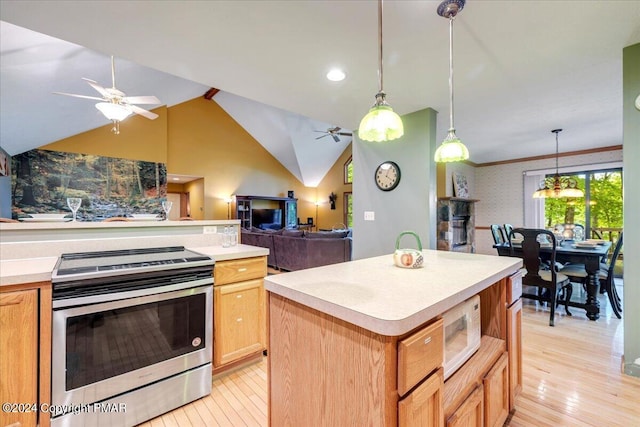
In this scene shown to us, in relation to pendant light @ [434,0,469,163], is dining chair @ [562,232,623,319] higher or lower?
lower

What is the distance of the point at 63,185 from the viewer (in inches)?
253

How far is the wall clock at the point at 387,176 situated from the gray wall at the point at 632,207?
189 centimetres

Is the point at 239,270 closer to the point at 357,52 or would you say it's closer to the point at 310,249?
the point at 357,52

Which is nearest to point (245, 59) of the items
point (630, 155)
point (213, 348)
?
point (213, 348)

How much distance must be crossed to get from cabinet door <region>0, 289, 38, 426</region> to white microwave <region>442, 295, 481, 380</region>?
1904 mm

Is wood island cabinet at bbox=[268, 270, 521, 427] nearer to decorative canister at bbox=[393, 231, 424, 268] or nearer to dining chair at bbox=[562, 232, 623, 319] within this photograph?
decorative canister at bbox=[393, 231, 424, 268]

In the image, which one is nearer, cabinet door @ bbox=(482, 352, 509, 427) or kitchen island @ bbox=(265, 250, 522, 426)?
kitchen island @ bbox=(265, 250, 522, 426)

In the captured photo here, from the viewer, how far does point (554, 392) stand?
1856mm

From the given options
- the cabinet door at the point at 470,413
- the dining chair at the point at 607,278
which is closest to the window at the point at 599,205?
the dining chair at the point at 607,278

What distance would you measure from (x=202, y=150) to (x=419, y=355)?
913 cm

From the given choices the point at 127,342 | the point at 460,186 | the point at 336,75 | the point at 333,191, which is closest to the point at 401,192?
the point at 336,75

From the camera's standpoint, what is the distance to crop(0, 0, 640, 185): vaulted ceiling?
1622 mm

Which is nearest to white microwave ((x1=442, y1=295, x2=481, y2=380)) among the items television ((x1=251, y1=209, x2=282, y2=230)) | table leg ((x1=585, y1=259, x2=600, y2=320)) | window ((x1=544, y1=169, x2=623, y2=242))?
table leg ((x1=585, y1=259, x2=600, y2=320))

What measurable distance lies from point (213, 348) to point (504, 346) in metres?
1.86
